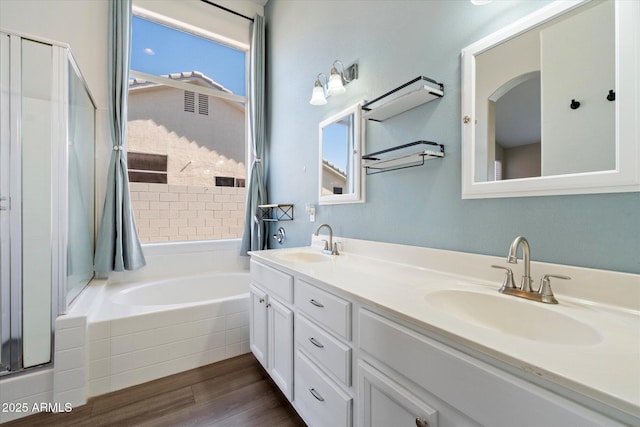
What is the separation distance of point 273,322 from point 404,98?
1.44 m

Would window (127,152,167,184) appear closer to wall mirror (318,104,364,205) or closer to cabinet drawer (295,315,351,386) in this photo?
wall mirror (318,104,364,205)

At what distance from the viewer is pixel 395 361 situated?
0.83 m

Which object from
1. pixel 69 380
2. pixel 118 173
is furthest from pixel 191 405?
pixel 118 173

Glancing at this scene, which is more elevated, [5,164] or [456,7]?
[456,7]

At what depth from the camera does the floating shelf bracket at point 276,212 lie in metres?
2.66

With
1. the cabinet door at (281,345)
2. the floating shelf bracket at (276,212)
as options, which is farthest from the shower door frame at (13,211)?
the floating shelf bracket at (276,212)

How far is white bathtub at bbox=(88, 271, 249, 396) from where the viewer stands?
171cm

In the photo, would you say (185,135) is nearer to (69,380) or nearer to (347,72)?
(347,72)

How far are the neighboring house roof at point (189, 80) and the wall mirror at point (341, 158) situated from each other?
5.53 ft

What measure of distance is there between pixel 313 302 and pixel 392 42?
4.95ft

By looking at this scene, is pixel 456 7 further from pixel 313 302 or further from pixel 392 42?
pixel 313 302

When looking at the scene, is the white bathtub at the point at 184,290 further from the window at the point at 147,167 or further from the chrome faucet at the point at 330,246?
the window at the point at 147,167

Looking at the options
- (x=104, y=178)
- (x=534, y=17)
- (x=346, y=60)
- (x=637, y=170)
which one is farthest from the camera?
(x=104, y=178)

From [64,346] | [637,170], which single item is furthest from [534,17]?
[64,346]
